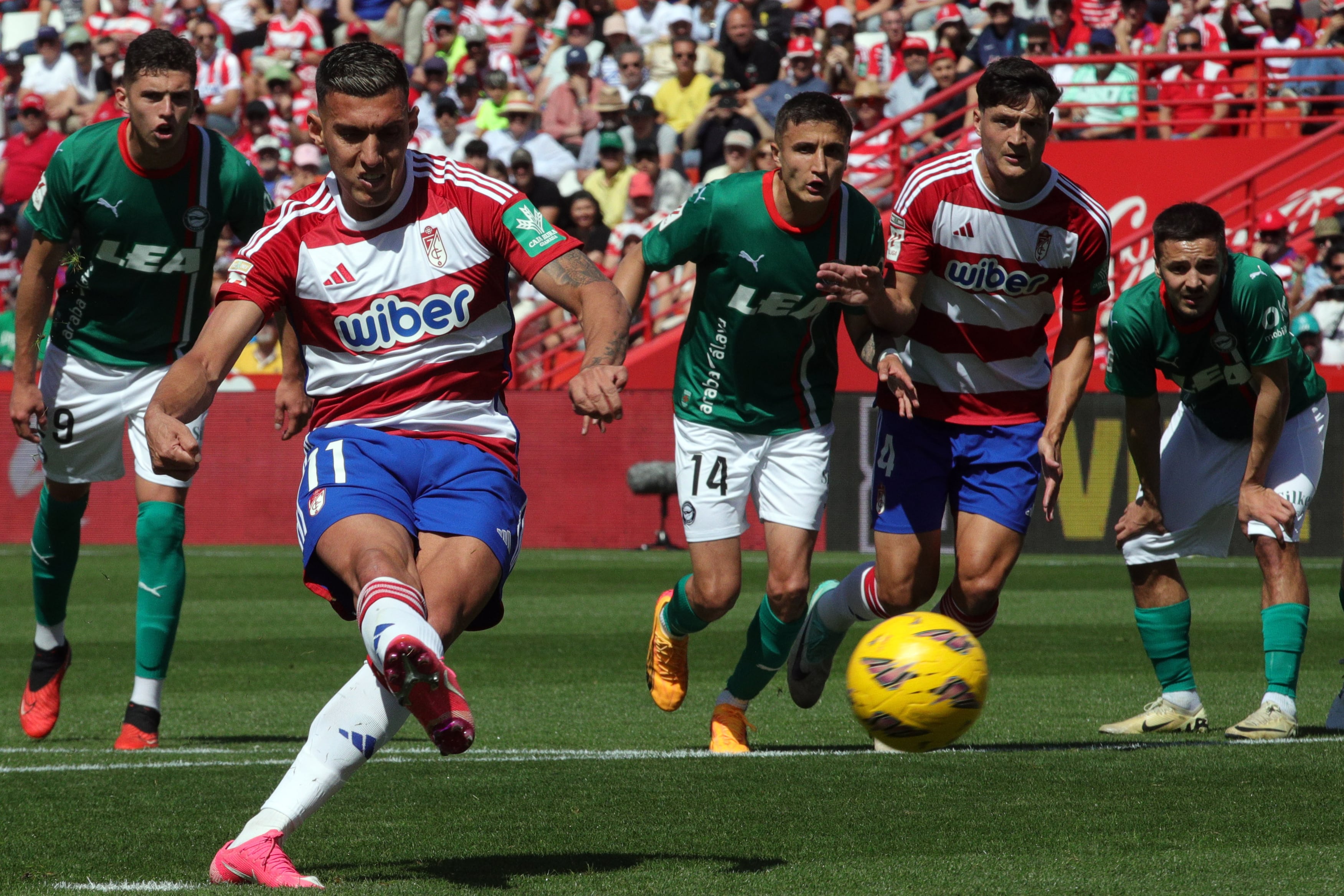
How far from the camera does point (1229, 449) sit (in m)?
7.10

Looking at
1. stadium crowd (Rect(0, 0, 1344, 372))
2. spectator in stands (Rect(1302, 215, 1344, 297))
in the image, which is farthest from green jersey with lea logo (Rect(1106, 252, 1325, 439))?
stadium crowd (Rect(0, 0, 1344, 372))

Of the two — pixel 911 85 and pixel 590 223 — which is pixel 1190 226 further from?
pixel 911 85

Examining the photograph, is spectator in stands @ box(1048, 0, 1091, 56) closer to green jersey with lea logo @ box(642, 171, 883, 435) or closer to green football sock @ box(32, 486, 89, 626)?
green jersey with lea logo @ box(642, 171, 883, 435)

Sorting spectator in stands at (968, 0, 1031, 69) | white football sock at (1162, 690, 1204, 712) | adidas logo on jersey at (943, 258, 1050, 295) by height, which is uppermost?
spectator in stands at (968, 0, 1031, 69)

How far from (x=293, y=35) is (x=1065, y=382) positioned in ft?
62.0

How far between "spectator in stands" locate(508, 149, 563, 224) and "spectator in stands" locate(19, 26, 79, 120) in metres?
7.39

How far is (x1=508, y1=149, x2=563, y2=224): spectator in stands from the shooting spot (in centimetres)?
1858

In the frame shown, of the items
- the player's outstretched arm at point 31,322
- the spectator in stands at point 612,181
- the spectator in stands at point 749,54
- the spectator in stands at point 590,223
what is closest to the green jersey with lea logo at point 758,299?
the player's outstretched arm at point 31,322

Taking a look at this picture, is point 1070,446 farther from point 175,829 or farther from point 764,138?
point 175,829

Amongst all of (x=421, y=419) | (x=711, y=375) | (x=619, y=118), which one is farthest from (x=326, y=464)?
(x=619, y=118)

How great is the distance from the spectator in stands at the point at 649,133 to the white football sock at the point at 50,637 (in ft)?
43.0

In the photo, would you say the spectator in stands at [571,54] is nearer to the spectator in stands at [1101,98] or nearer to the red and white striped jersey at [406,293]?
the spectator in stands at [1101,98]

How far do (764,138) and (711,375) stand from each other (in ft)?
40.6

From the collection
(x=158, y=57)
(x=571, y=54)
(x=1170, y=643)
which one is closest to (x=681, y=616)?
(x=1170, y=643)
